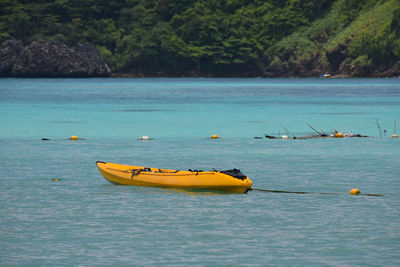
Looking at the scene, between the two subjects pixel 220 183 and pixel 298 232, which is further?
pixel 220 183

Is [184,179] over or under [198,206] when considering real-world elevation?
over

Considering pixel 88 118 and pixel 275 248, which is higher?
pixel 275 248

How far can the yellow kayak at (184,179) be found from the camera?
98.9ft

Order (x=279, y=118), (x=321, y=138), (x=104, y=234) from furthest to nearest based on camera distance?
(x=279, y=118)
(x=321, y=138)
(x=104, y=234)

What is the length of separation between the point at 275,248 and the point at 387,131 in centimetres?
4169

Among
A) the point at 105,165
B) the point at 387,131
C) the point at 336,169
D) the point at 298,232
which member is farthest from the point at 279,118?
the point at 298,232

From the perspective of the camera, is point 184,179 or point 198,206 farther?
point 184,179

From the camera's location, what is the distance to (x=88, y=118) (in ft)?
258

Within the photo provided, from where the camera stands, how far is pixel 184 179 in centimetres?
Answer: 3084

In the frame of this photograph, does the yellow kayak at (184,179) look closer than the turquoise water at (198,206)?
No

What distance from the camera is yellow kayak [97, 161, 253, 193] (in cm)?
3014

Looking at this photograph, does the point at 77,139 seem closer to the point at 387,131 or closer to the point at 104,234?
the point at 387,131

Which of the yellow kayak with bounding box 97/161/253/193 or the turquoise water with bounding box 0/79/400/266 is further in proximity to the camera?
the yellow kayak with bounding box 97/161/253/193

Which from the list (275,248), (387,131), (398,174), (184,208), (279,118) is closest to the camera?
(275,248)
